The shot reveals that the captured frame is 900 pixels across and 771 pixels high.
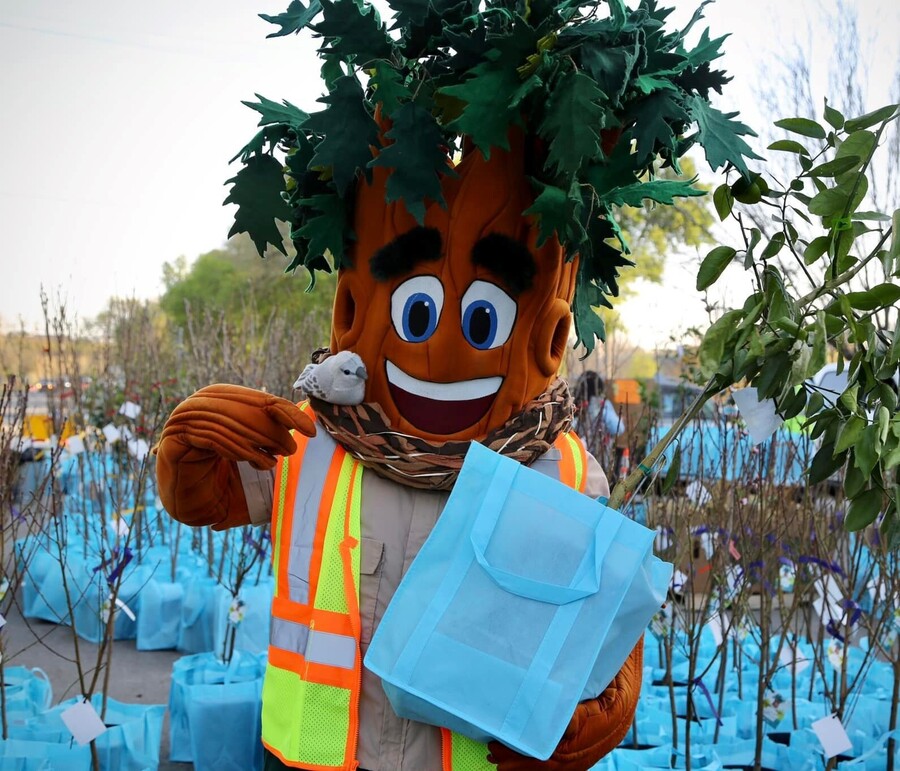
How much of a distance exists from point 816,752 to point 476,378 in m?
2.30

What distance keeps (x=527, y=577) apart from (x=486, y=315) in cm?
60

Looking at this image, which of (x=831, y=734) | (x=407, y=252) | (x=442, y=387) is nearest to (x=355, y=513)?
(x=442, y=387)

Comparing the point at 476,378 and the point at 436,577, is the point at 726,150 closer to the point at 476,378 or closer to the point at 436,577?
the point at 476,378

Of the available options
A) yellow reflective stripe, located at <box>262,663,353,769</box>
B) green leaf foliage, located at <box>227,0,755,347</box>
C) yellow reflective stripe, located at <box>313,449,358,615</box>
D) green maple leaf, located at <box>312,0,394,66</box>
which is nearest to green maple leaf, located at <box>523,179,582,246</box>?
green leaf foliage, located at <box>227,0,755,347</box>

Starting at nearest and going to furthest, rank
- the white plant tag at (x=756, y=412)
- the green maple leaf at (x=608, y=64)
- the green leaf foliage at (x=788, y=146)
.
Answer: the green leaf foliage at (x=788, y=146) < the white plant tag at (x=756, y=412) < the green maple leaf at (x=608, y=64)

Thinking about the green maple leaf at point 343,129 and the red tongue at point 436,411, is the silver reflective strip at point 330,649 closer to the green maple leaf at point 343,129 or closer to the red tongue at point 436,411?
the red tongue at point 436,411

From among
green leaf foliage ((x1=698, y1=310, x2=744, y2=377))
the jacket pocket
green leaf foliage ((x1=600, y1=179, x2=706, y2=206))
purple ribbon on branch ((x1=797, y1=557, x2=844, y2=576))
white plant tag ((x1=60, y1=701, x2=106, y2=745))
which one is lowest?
white plant tag ((x1=60, y1=701, x2=106, y2=745))

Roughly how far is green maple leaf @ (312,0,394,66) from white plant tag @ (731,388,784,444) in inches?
38.5

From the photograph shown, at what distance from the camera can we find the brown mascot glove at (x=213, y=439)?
1692 millimetres

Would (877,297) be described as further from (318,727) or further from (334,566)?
(318,727)

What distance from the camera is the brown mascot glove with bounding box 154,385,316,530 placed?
66.6 inches

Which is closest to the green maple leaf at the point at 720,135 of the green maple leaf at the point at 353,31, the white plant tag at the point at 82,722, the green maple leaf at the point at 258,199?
the green maple leaf at the point at 353,31

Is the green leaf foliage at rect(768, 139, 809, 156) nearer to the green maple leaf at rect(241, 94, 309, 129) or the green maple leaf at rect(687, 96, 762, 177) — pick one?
the green maple leaf at rect(687, 96, 762, 177)

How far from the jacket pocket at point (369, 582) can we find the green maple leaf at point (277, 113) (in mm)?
913
